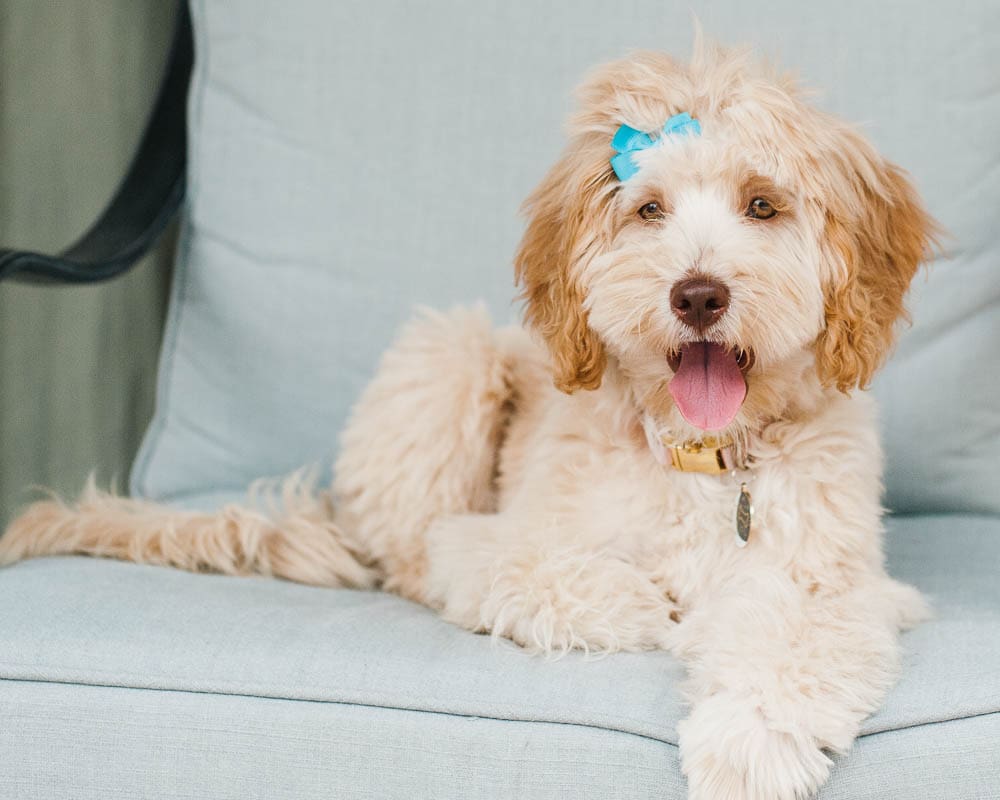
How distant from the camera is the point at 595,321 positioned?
1.58 meters

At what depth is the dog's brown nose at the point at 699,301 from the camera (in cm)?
147

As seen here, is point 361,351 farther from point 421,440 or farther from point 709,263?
point 709,263

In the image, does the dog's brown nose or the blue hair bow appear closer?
the dog's brown nose

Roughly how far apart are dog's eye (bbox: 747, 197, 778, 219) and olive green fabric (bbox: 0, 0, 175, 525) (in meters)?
2.31

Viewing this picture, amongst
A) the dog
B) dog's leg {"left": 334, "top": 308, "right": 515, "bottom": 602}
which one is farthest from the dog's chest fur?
dog's leg {"left": 334, "top": 308, "right": 515, "bottom": 602}

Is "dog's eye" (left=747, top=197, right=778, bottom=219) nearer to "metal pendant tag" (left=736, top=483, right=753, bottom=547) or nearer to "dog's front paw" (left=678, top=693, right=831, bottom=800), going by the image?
"metal pendant tag" (left=736, top=483, right=753, bottom=547)

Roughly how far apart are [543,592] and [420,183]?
117 centimetres

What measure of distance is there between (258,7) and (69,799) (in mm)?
1816

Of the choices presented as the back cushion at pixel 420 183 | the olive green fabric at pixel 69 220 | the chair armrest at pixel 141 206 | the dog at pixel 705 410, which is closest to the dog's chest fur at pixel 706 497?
the dog at pixel 705 410

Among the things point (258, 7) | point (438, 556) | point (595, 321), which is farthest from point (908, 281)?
point (258, 7)

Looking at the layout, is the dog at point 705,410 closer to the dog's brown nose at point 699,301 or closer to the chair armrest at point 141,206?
the dog's brown nose at point 699,301

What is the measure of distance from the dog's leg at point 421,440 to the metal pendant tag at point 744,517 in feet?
1.86

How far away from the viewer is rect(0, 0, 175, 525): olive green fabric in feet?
10.1

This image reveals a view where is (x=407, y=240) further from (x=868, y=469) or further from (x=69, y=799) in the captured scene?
(x=69, y=799)
